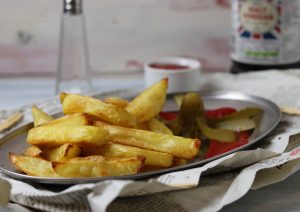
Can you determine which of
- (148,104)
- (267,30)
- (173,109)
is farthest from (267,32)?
(148,104)

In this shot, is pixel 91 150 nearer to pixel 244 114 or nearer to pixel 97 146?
pixel 97 146

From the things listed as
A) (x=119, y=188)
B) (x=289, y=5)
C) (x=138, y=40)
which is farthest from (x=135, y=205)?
(x=138, y=40)

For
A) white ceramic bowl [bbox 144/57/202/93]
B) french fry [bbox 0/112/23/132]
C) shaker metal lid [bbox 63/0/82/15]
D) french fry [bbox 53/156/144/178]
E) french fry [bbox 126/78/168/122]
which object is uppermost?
shaker metal lid [bbox 63/0/82/15]

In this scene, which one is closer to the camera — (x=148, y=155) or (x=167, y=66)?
(x=148, y=155)

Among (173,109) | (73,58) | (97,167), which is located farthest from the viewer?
(73,58)

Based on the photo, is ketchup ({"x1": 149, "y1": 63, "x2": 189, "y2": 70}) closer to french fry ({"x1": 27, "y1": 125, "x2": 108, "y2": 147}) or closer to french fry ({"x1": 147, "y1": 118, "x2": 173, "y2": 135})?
french fry ({"x1": 147, "y1": 118, "x2": 173, "y2": 135})

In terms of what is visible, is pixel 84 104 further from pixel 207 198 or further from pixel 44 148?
pixel 207 198

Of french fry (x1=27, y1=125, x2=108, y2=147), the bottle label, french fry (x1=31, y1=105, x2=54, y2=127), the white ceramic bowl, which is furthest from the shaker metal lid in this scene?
french fry (x1=27, y1=125, x2=108, y2=147)
